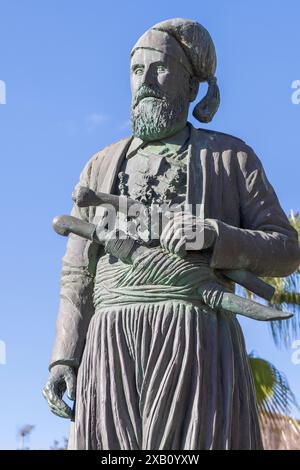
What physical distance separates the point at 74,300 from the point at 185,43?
1.80m

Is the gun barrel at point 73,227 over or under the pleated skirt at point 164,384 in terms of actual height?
over

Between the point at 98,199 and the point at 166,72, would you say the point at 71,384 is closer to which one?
the point at 98,199

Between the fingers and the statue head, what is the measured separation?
5.53ft

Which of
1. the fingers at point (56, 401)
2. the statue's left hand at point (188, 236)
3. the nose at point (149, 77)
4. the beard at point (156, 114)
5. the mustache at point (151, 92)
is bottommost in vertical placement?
the fingers at point (56, 401)

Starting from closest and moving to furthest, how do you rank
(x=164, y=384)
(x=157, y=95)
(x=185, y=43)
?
1. (x=164, y=384)
2. (x=157, y=95)
3. (x=185, y=43)

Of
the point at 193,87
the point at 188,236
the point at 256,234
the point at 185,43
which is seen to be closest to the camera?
the point at 188,236

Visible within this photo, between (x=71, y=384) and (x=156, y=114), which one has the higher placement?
(x=156, y=114)

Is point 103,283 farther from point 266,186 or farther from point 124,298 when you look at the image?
point 266,186

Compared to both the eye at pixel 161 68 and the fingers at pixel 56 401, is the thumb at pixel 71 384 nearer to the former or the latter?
the fingers at pixel 56 401

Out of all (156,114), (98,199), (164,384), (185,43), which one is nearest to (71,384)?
(164,384)

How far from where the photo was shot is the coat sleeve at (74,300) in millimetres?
6035

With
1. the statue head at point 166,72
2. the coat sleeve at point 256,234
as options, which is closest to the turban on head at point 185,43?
the statue head at point 166,72

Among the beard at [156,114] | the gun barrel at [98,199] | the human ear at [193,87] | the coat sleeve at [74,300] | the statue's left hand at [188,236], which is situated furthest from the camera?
the human ear at [193,87]

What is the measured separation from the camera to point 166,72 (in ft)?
21.0
